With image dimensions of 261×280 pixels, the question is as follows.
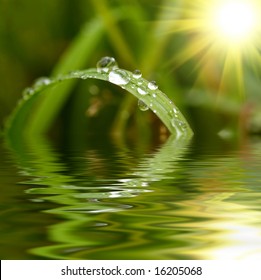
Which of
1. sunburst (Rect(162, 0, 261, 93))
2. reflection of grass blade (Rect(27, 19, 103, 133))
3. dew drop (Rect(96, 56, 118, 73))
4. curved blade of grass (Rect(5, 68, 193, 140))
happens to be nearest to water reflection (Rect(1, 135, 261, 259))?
curved blade of grass (Rect(5, 68, 193, 140))

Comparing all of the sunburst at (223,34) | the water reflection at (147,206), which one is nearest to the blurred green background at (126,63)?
the sunburst at (223,34)

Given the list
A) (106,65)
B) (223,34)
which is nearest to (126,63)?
(223,34)

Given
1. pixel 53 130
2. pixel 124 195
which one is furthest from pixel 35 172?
pixel 53 130

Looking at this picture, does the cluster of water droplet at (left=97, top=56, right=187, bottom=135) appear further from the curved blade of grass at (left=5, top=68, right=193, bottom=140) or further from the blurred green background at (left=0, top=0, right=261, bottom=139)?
the blurred green background at (left=0, top=0, right=261, bottom=139)

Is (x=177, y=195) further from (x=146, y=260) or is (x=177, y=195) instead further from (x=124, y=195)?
(x=146, y=260)

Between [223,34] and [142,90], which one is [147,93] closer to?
[142,90]
